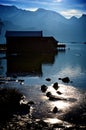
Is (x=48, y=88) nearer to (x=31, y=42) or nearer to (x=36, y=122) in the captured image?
(x=36, y=122)

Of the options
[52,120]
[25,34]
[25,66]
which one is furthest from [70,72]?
[25,34]

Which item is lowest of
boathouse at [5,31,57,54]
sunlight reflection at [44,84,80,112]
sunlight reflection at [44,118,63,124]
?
boathouse at [5,31,57,54]

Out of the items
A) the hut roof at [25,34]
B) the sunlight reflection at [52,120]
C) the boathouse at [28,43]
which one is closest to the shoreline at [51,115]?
the sunlight reflection at [52,120]

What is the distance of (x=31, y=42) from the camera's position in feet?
253

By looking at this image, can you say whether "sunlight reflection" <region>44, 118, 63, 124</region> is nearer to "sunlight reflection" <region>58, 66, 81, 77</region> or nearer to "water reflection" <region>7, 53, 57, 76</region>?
"sunlight reflection" <region>58, 66, 81, 77</region>

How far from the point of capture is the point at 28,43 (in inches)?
3041

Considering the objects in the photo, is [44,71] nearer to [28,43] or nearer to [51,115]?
[51,115]

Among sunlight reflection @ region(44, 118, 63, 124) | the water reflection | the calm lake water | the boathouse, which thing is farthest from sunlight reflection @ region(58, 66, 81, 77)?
the boathouse

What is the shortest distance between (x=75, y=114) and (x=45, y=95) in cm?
574

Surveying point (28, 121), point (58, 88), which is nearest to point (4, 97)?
point (28, 121)

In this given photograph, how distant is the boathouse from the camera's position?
3024 inches

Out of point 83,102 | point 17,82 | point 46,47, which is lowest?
point 46,47

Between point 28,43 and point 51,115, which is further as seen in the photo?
point 28,43

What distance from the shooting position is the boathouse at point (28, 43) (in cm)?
7681
